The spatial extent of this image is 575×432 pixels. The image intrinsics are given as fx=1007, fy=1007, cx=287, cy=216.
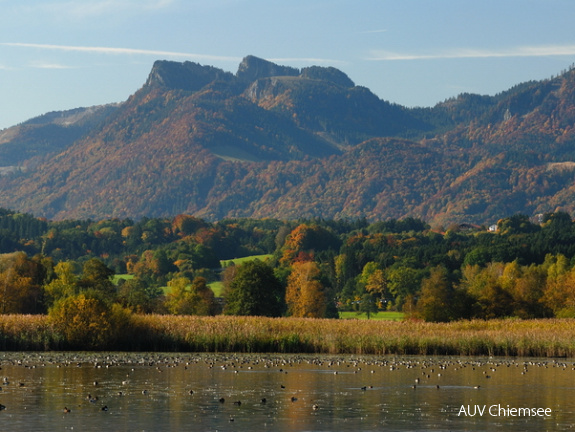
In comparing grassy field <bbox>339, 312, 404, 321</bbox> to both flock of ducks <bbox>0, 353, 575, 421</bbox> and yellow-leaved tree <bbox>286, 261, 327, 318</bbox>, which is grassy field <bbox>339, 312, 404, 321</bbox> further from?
flock of ducks <bbox>0, 353, 575, 421</bbox>

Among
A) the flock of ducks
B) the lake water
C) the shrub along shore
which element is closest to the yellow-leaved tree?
the shrub along shore

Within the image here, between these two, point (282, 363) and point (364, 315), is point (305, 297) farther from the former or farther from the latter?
point (282, 363)

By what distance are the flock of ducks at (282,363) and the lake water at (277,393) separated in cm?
7

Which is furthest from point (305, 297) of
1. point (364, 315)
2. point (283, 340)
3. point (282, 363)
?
point (282, 363)

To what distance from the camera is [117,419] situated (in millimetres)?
38375

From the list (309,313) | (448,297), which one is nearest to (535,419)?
(448,297)

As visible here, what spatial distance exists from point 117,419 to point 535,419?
16593 millimetres

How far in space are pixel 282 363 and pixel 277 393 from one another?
16406 millimetres

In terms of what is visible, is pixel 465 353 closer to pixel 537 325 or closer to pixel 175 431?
pixel 537 325

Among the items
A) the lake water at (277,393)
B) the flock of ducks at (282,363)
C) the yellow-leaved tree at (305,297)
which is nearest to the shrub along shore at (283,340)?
the flock of ducks at (282,363)

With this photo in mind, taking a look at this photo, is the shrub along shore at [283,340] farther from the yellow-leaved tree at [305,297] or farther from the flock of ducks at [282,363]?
the yellow-leaved tree at [305,297]

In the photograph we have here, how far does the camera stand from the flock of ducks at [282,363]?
196ft

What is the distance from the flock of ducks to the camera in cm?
5966

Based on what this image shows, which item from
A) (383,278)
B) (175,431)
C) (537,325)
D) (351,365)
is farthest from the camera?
(383,278)
